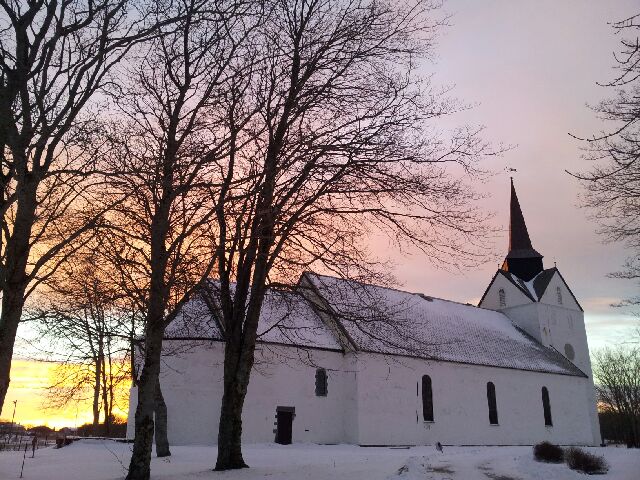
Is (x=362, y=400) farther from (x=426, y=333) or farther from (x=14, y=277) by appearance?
(x=14, y=277)

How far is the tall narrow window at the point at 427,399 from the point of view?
29.4 metres

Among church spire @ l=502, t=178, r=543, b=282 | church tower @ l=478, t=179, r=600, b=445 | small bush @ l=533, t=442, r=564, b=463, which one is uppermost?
church spire @ l=502, t=178, r=543, b=282

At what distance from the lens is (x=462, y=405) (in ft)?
102

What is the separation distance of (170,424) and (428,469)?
44.9 feet

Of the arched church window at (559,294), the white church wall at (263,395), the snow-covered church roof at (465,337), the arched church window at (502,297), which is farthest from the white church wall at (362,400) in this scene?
the arched church window at (559,294)

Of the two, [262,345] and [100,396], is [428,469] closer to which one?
[262,345]

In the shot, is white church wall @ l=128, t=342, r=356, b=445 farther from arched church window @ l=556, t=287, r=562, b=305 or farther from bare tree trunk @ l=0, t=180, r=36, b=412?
arched church window @ l=556, t=287, r=562, b=305

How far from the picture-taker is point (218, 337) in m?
24.7

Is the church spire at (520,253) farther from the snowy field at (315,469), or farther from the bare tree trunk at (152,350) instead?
the bare tree trunk at (152,350)

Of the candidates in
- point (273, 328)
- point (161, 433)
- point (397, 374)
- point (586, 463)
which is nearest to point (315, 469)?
point (586, 463)

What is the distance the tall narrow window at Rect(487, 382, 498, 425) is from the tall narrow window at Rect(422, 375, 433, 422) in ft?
16.2

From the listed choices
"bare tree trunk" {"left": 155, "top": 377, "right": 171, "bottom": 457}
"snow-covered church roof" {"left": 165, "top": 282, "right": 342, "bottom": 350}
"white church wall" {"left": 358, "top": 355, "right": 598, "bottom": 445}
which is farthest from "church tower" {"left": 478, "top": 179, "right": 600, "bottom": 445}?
"bare tree trunk" {"left": 155, "top": 377, "right": 171, "bottom": 457}

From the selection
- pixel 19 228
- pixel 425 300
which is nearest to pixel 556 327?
pixel 425 300

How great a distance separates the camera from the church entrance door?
2506 centimetres
